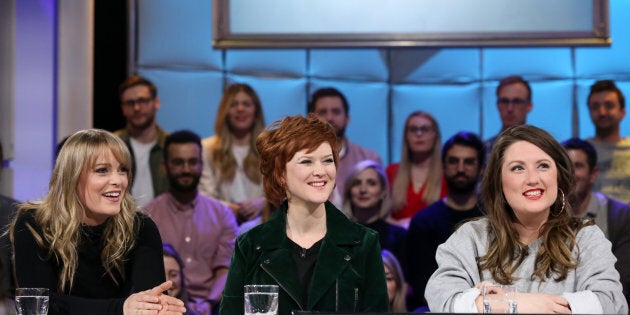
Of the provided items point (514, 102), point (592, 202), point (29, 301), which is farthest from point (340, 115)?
point (29, 301)

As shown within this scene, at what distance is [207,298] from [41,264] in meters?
2.37

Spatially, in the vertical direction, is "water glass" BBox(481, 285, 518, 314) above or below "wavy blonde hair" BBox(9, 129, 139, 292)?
below

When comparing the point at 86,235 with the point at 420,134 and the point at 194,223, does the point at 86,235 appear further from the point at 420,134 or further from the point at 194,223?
the point at 420,134

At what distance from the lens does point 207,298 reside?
5.59m

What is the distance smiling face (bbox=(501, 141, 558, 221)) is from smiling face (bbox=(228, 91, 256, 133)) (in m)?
3.01

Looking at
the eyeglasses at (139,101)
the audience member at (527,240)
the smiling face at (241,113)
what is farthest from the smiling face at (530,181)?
the eyeglasses at (139,101)

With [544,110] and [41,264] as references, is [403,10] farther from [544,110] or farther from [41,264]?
[41,264]

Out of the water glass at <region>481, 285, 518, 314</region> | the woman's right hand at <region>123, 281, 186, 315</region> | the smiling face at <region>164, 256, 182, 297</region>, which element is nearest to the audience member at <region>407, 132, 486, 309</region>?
the smiling face at <region>164, 256, 182, 297</region>

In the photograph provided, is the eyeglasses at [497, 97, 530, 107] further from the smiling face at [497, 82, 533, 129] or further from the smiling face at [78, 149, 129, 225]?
the smiling face at [78, 149, 129, 225]

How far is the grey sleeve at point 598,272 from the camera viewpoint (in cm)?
285

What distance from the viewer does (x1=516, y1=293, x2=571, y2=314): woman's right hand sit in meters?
2.68

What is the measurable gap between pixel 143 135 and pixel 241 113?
621 mm

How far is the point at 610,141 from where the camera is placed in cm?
576

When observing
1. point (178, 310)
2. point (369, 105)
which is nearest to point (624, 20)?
point (369, 105)
